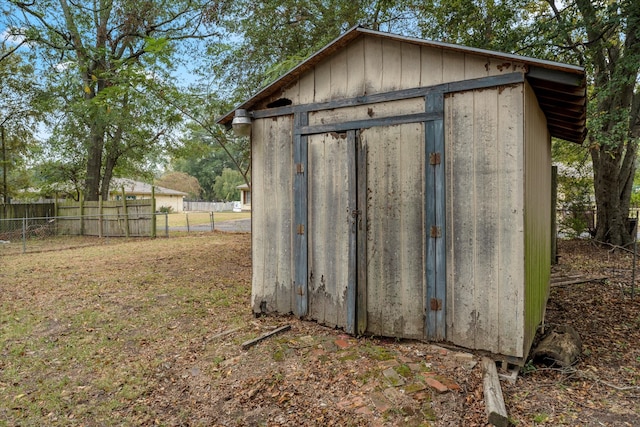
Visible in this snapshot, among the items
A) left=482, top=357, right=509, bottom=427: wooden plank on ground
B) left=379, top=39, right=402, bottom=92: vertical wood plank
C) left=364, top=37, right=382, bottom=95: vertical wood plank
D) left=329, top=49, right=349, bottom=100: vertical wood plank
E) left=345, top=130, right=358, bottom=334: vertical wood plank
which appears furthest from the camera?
left=329, top=49, right=349, bottom=100: vertical wood plank

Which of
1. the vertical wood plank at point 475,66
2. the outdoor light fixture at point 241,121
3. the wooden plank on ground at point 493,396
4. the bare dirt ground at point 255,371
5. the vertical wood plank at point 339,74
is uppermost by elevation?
the vertical wood plank at point 339,74

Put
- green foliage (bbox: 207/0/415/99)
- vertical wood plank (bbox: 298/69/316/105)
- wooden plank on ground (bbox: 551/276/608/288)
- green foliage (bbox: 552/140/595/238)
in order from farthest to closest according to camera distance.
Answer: green foliage (bbox: 552/140/595/238) → green foliage (bbox: 207/0/415/99) → wooden plank on ground (bbox: 551/276/608/288) → vertical wood plank (bbox: 298/69/316/105)

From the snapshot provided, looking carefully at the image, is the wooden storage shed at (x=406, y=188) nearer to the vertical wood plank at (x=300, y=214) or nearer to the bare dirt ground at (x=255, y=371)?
the vertical wood plank at (x=300, y=214)

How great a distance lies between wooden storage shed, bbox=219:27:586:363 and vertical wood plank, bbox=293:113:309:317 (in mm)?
16

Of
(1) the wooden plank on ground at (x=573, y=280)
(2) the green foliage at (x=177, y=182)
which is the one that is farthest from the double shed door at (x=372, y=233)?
(2) the green foliage at (x=177, y=182)

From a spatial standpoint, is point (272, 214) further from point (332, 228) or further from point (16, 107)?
point (16, 107)

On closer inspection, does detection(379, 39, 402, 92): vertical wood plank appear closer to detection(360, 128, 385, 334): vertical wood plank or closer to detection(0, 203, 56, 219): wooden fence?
detection(360, 128, 385, 334): vertical wood plank

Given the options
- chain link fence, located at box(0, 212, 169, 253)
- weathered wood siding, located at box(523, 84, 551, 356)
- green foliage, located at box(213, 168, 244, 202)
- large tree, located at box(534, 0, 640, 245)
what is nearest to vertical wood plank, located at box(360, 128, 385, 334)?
weathered wood siding, located at box(523, 84, 551, 356)

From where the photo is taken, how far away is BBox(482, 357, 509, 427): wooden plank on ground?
8.14 feet

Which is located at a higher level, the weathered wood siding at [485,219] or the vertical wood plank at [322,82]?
the vertical wood plank at [322,82]

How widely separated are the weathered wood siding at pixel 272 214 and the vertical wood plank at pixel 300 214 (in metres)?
0.08

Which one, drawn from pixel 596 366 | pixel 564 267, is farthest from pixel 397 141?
pixel 564 267

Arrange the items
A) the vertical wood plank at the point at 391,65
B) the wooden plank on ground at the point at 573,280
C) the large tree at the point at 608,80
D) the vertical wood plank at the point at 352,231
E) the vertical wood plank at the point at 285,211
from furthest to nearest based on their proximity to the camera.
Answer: the wooden plank on ground at the point at 573,280, the large tree at the point at 608,80, the vertical wood plank at the point at 285,211, the vertical wood plank at the point at 352,231, the vertical wood plank at the point at 391,65

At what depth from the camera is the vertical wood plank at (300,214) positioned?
4.25 metres
